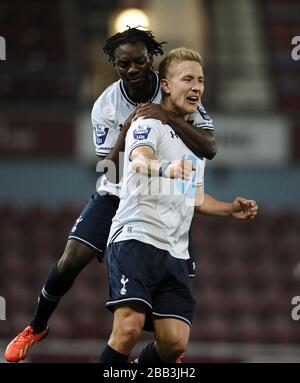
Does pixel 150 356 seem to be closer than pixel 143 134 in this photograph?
No

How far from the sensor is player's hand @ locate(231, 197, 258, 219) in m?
5.66

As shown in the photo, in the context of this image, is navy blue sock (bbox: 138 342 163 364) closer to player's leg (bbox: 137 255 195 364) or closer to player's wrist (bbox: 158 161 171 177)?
player's leg (bbox: 137 255 195 364)

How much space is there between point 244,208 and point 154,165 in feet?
2.47

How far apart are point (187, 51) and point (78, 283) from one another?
7.13 m

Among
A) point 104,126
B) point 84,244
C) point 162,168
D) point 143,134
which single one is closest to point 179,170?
point 162,168

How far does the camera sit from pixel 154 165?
5145mm

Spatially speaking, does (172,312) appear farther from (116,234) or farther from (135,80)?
(135,80)

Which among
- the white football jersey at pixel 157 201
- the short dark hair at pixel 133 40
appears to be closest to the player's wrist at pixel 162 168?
the white football jersey at pixel 157 201

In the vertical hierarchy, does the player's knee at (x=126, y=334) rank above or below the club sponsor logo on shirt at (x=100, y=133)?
below

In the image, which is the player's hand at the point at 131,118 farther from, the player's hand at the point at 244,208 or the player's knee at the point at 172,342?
the player's knee at the point at 172,342

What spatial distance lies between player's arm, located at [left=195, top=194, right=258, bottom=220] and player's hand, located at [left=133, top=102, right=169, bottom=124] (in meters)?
0.54

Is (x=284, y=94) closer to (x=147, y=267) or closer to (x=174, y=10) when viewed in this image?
(x=174, y=10)

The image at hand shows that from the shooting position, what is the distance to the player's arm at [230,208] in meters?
5.68

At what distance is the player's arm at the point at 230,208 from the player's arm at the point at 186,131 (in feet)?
0.90
